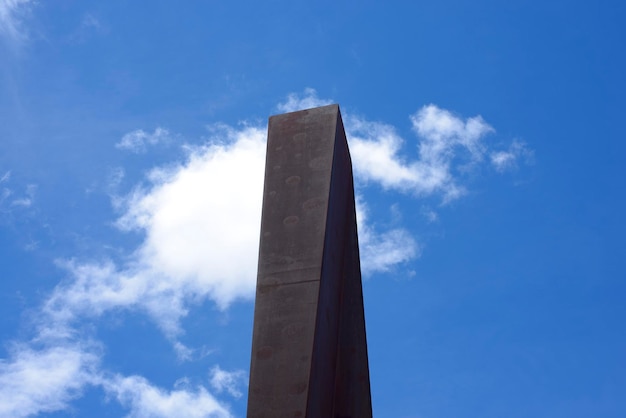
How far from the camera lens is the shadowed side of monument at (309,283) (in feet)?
18.7

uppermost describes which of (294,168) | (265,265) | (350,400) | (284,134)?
(284,134)

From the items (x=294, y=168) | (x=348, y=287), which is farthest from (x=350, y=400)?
(x=294, y=168)

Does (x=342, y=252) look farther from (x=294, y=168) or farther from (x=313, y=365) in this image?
(x=313, y=365)

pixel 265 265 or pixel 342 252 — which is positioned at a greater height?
pixel 342 252

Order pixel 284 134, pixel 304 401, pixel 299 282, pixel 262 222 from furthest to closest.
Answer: pixel 284 134
pixel 262 222
pixel 299 282
pixel 304 401

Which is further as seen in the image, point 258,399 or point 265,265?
point 265,265

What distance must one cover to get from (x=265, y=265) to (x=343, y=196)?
145cm

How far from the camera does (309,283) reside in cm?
598

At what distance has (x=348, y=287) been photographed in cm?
734

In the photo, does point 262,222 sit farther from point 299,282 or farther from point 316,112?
point 316,112

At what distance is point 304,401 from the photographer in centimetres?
552

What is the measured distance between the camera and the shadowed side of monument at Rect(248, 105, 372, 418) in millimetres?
5699

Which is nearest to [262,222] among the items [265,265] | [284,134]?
[265,265]

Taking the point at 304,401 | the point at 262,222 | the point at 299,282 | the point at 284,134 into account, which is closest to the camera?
the point at 304,401
